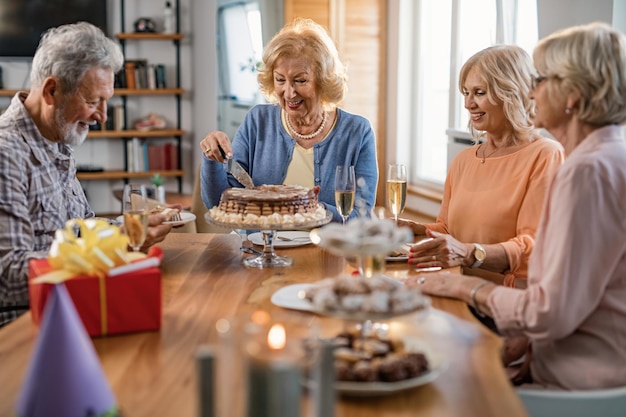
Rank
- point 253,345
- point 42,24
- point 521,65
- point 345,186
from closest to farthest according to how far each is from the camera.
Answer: point 253,345 < point 345,186 < point 521,65 < point 42,24

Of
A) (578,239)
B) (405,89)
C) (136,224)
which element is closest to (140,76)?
(405,89)

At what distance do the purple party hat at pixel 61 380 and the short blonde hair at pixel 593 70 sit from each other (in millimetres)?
1122

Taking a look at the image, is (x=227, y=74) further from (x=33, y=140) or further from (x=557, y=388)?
(x=557, y=388)

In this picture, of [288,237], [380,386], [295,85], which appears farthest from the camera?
[295,85]

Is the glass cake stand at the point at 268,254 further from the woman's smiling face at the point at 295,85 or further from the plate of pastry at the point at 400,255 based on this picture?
the woman's smiling face at the point at 295,85

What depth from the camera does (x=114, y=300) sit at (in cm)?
147

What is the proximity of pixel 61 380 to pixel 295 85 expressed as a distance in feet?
6.11

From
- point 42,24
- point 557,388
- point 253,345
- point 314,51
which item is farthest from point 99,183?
point 253,345

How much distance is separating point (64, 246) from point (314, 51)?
1525 millimetres

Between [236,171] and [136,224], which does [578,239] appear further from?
[236,171]

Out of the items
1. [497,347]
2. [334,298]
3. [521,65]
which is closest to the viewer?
[334,298]

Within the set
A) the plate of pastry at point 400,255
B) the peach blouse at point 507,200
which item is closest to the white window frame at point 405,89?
the peach blouse at point 507,200

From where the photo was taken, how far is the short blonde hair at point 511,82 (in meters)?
2.26

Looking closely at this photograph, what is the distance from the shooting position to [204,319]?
5.18 feet
